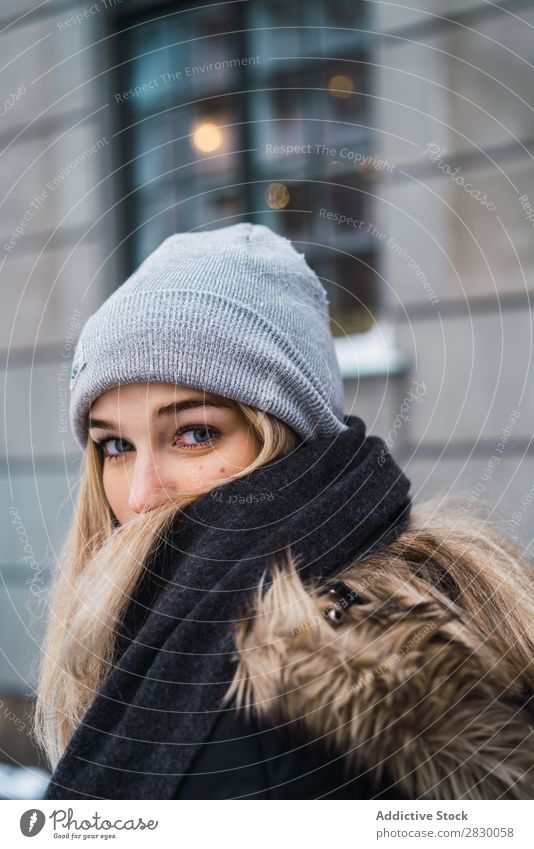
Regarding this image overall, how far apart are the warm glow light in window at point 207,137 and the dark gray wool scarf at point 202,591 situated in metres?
0.90

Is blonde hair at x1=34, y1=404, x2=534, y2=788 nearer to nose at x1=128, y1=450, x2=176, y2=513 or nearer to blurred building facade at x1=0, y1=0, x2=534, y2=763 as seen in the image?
nose at x1=128, y1=450, x2=176, y2=513

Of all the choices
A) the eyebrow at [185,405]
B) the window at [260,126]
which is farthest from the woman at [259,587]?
the window at [260,126]

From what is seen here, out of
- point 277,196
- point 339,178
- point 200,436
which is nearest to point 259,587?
point 200,436

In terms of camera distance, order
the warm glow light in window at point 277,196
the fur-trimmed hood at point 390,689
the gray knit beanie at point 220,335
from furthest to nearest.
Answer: the warm glow light in window at point 277,196, the gray knit beanie at point 220,335, the fur-trimmed hood at point 390,689

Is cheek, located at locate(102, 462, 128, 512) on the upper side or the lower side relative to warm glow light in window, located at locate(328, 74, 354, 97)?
lower

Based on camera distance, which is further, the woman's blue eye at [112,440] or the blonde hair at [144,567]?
the woman's blue eye at [112,440]

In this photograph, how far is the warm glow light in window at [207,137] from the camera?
4.56ft

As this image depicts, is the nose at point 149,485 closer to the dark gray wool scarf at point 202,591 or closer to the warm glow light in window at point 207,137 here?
the dark gray wool scarf at point 202,591

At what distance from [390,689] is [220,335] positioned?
1.12ft

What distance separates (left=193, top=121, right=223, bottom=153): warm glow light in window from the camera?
1.39m

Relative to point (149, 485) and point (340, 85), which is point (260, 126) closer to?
point (340, 85)

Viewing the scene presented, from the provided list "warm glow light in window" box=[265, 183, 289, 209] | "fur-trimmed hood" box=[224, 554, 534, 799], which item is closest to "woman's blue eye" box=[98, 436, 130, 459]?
"fur-trimmed hood" box=[224, 554, 534, 799]

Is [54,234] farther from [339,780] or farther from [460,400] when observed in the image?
[339,780]

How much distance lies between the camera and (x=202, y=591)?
2.09 feet
